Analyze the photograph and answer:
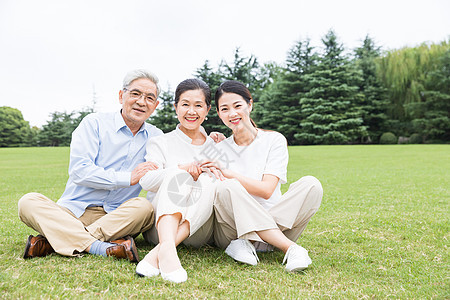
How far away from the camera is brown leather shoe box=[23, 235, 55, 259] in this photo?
7.80ft

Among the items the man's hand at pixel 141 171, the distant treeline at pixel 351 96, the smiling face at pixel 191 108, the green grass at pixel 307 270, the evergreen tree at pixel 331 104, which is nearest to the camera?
the green grass at pixel 307 270

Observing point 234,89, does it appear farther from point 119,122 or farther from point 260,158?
point 119,122

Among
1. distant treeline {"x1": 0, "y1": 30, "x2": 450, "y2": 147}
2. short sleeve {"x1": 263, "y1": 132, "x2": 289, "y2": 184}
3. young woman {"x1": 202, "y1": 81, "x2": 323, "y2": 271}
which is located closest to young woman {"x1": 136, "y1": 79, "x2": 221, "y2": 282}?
young woman {"x1": 202, "y1": 81, "x2": 323, "y2": 271}

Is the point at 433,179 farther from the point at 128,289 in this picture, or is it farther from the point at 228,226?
the point at 128,289

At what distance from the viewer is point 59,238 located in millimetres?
2424

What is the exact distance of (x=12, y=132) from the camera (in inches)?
1676

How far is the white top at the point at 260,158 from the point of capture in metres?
2.69

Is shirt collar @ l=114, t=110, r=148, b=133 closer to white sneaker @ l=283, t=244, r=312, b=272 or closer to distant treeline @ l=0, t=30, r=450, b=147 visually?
white sneaker @ l=283, t=244, r=312, b=272

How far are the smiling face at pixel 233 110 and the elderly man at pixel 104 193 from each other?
0.62 m

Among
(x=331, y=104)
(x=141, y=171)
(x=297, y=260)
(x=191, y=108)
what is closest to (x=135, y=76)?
(x=191, y=108)

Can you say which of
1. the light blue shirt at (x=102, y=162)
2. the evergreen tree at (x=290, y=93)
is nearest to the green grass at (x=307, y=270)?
the light blue shirt at (x=102, y=162)

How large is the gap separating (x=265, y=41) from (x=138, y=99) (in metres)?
36.6

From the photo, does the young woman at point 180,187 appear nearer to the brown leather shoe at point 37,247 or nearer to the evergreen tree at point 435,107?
the brown leather shoe at point 37,247

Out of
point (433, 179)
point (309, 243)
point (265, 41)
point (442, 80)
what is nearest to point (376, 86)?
point (442, 80)
